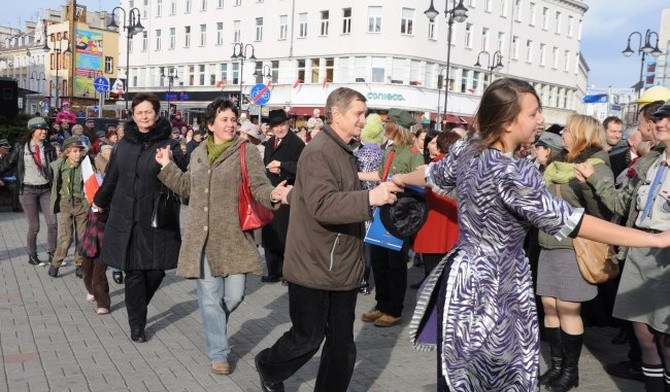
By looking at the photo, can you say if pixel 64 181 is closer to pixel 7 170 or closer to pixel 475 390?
pixel 7 170

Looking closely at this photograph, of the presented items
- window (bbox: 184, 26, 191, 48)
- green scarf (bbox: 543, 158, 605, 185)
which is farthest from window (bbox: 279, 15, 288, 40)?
green scarf (bbox: 543, 158, 605, 185)

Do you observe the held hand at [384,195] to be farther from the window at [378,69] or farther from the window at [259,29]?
the window at [259,29]

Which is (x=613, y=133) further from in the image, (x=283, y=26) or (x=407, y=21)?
(x=283, y=26)

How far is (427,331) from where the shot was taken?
3.25 metres

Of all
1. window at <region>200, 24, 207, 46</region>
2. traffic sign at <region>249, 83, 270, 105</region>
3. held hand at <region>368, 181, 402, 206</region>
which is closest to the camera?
held hand at <region>368, 181, 402, 206</region>

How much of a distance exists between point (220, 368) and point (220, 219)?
116 cm

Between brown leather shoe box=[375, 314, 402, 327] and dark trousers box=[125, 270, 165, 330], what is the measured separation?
224cm

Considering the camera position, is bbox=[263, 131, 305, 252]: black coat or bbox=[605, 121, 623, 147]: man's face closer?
bbox=[605, 121, 623, 147]: man's face

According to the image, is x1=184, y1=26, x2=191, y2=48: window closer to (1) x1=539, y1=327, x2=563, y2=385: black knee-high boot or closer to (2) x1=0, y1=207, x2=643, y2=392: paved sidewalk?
(2) x1=0, y1=207, x2=643, y2=392: paved sidewalk

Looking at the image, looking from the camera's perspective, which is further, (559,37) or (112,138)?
(559,37)

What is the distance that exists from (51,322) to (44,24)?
302 feet

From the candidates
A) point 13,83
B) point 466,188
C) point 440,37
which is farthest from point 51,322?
point 440,37

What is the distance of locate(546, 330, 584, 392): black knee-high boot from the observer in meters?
5.04

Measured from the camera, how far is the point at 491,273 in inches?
116
